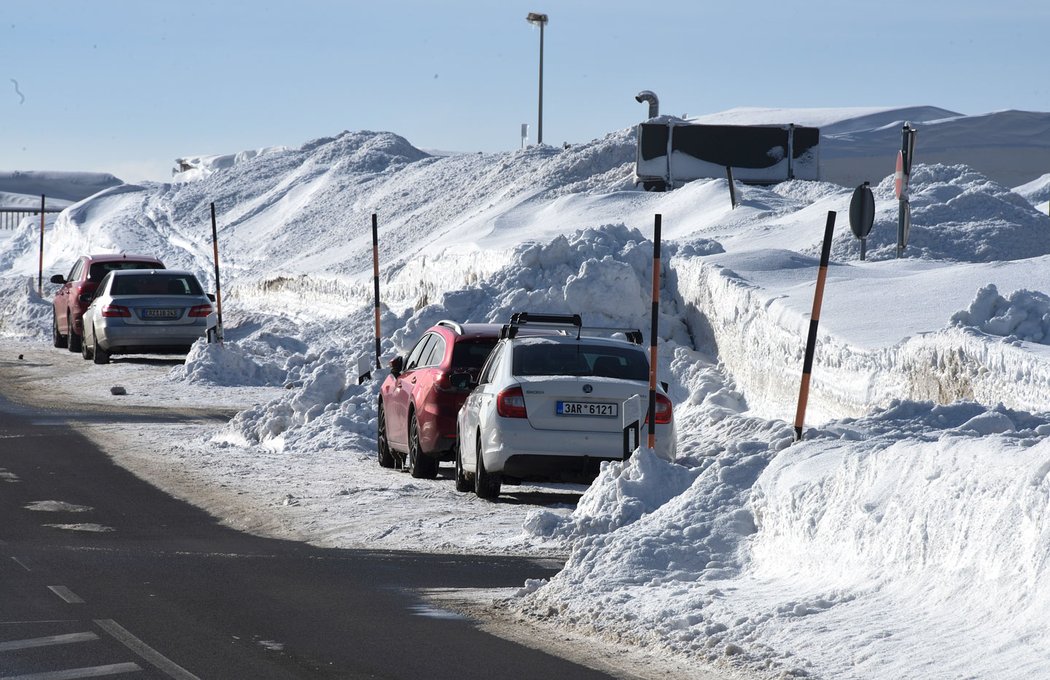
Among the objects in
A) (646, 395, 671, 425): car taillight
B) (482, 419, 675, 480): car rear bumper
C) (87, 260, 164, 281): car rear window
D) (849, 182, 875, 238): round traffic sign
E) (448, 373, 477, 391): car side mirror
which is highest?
(849, 182, 875, 238): round traffic sign

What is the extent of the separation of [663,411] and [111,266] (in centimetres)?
2061

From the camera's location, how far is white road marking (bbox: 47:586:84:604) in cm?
862

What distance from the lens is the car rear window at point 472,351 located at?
1483cm

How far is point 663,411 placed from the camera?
42.5 ft

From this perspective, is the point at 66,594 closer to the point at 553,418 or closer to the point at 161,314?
the point at 553,418

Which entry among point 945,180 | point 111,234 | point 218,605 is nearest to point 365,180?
point 111,234

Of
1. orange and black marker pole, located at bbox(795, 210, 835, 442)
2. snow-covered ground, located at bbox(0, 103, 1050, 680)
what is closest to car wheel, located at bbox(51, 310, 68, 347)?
snow-covered ground, located at bbox(0, 103, 1050, 680)

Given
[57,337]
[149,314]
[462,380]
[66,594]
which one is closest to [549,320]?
[462,380]

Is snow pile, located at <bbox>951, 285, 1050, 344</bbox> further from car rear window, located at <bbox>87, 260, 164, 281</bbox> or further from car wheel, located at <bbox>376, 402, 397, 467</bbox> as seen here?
car rear window, located at <bbox>87, 260, 164, 281</bbox>

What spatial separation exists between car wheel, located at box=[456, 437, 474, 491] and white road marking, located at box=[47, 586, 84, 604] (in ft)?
17.0

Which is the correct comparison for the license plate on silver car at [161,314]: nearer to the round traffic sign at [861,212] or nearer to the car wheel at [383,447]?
the car wheel at [383,447]

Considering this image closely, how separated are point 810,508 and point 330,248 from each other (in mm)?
41453

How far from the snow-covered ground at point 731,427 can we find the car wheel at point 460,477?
0.48 feet

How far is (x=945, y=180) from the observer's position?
109 feet
